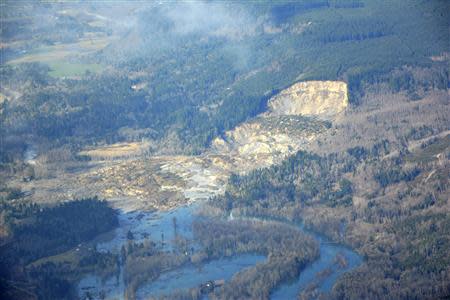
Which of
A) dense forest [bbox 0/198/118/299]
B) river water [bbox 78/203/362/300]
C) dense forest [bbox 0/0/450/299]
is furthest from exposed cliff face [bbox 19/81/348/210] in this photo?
river water [bbox 78/203/362/300]

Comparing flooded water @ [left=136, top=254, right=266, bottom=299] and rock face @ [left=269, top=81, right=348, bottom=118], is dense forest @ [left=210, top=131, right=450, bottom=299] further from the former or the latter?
rock face @ [left=269, top=81, right=348, bottom=118]

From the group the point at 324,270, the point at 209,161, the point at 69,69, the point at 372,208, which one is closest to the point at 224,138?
the point at 209,161

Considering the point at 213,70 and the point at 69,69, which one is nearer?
the point at 213,70

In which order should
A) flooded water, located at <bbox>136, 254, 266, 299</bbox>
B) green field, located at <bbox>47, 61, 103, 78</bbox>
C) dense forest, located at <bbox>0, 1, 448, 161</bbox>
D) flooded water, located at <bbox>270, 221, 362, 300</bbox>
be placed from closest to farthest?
flooded water, located at <bbox>270, 221, 362, 300</bbox> < flooded water, located at <bbox>136, 254, 266, 299</bbox> < dense forest, located at <bbox>0, 1, 448, 161</bbox> < green field, located at <bbox>47, 61, 103, 78</bbox>

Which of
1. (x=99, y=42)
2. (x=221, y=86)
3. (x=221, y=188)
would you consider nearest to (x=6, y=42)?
(x=99, y=42)

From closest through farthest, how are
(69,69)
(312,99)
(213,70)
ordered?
(312,99) < (213,70) < (69,69)

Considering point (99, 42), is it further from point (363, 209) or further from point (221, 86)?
point (363, 209)

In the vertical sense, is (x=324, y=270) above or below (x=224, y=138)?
above

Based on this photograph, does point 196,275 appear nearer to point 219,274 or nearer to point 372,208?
point 219,274

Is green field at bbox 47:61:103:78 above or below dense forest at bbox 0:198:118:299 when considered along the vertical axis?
below
